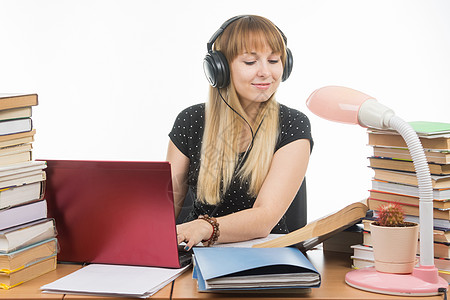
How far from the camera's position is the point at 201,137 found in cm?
189

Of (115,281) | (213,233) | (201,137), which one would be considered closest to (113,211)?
(115,281)

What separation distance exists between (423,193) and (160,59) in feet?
9.17

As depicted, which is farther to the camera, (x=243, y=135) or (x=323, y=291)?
(x=243, y=135)

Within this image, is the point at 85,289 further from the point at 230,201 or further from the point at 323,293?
the point at 230,201

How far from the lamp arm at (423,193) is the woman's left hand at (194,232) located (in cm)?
47

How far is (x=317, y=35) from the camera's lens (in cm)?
355

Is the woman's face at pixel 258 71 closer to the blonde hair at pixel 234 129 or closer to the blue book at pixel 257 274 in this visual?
the blonde hair at pixel 234 129

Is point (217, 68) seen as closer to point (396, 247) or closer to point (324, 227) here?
point (324, 227)

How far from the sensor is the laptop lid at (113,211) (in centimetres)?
102

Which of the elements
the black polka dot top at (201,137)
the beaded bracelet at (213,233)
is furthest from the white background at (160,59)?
the beaded bracelet at (213,233)

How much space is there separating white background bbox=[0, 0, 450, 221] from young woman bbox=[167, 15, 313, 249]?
167cm

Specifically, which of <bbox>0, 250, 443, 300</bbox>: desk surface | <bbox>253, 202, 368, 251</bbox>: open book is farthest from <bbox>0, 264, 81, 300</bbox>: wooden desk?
<bbox>253, 202, 368, 251</bbox>: open book

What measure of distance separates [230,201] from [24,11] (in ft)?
7.82

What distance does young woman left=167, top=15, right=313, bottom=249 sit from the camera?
1.65m
